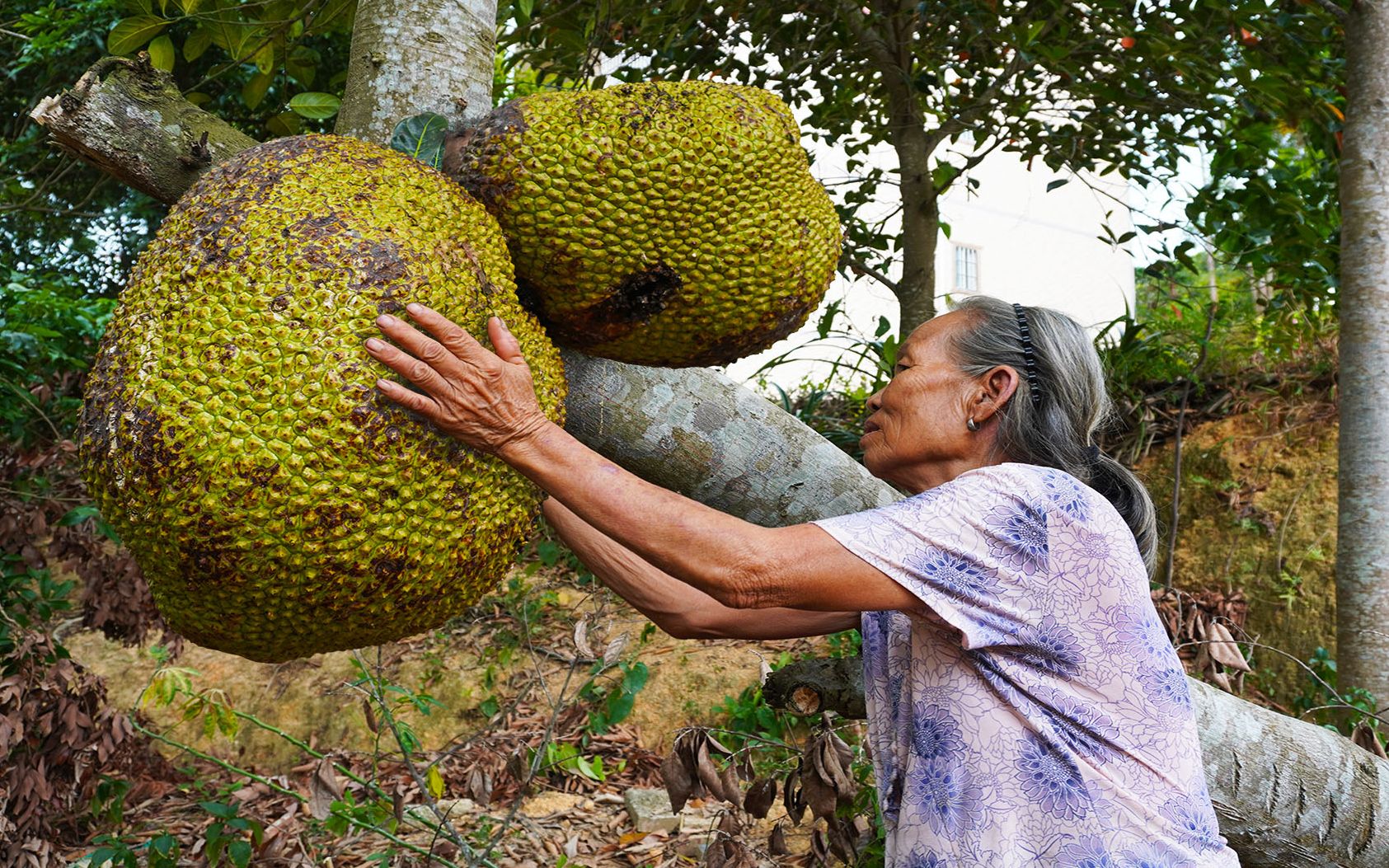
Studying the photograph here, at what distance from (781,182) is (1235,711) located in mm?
1313

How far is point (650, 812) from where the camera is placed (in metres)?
3.60

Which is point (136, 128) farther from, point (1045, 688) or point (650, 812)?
point (650, 812)

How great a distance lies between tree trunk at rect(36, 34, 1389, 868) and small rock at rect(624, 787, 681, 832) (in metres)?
1.92

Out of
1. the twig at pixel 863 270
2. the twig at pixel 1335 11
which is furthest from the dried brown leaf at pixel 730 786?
the twig at pixel 1335 11

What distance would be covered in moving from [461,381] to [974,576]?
754mm

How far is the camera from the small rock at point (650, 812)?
3564mm

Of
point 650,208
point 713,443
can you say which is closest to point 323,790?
point 713,443

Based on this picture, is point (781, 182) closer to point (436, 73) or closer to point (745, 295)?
point (745, 295)

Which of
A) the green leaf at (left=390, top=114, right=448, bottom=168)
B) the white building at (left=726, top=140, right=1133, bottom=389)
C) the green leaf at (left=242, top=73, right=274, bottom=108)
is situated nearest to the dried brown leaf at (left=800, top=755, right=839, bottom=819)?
the green leaf at (left=390, top=114, right=448, bottom=168)

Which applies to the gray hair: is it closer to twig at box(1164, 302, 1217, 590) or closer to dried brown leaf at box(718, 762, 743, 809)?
dried brown leaf at box(718, 762, 743, 809)

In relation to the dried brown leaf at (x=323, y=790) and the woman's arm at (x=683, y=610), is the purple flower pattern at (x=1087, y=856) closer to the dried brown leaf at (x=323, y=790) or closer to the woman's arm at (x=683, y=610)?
the woman's arm at (x=683, y=610)

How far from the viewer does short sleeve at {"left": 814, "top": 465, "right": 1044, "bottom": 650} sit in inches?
53.1

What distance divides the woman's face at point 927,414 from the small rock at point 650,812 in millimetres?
2179

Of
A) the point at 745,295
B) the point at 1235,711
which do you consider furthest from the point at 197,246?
the point at 1235,711
